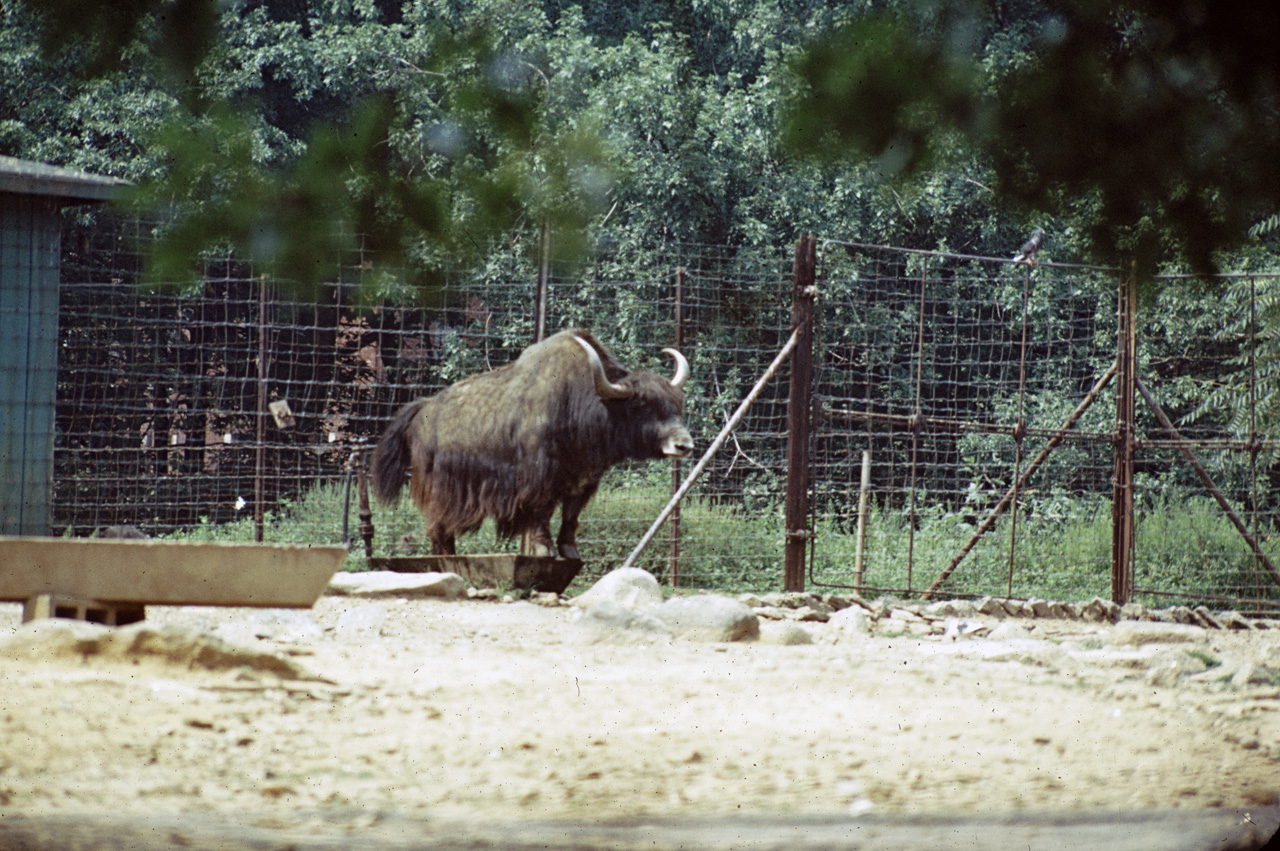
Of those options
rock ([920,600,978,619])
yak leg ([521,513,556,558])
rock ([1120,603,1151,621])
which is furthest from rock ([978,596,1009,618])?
yak leg ([521,513,556,558])

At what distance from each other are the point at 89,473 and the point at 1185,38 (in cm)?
892

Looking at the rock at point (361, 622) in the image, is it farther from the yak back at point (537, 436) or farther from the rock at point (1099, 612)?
the rock at point (1099, 612)

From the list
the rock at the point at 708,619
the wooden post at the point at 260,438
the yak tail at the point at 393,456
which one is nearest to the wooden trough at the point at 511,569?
the yak tail at the point at 393,456

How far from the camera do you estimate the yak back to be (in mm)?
7777

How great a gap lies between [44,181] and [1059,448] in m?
8.37

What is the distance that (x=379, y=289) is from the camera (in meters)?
2.49

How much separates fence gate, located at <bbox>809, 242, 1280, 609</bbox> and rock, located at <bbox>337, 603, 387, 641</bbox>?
341cm

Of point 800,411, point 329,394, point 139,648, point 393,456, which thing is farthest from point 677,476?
point 139,648

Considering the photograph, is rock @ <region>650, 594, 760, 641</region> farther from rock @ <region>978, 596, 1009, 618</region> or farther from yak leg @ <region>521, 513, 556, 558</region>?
rock @ <region>978, 596, 1009, 618</region>

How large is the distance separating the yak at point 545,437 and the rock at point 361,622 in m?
2.08

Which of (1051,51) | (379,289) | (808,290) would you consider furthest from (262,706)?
(808,290)

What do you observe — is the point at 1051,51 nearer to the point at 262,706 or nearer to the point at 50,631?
the point at 262,706

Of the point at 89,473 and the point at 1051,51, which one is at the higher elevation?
the point at 1051,51

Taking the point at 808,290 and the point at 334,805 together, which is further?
the point at 808,290
